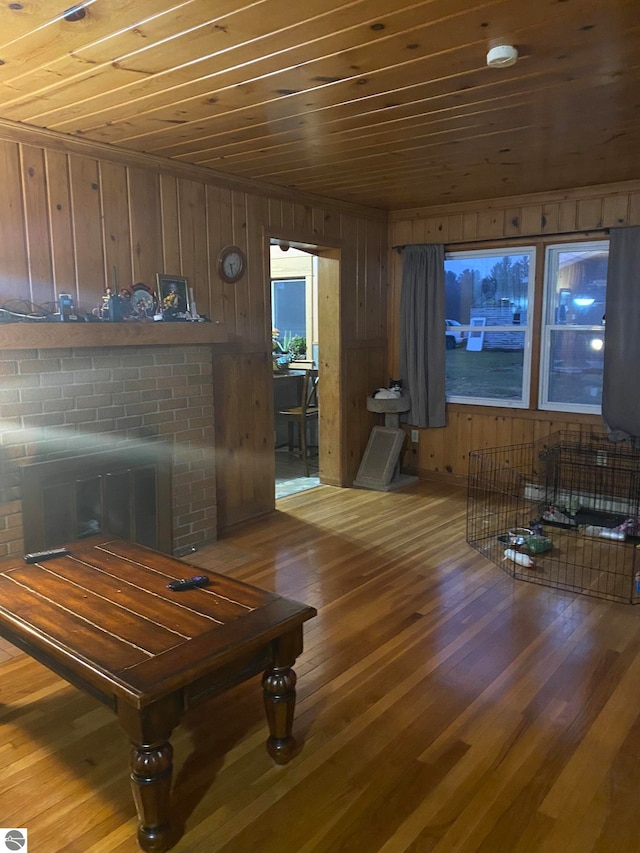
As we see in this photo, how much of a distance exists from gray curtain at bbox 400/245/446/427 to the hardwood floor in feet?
7.98

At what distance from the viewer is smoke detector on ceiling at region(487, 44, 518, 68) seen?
222 cm

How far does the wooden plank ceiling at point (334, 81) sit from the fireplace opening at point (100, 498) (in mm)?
1659

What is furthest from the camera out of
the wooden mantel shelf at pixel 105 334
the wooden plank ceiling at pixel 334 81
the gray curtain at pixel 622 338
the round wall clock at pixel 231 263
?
the gray curtain at pixel 622 338

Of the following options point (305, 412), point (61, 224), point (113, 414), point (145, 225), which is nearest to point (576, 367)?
point (305, 412)

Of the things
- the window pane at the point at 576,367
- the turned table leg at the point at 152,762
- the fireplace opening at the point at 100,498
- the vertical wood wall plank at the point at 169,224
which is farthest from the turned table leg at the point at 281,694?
the window pane at the point at 576,367

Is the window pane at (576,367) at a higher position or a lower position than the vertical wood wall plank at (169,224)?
lower

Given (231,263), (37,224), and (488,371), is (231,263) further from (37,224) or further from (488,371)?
(488,371)

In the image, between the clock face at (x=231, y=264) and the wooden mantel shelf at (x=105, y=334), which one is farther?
the clock face at (x=231, y=264)

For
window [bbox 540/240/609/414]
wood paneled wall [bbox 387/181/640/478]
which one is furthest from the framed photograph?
window [bbox 540/240/609/414]

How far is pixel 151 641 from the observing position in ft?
6.03

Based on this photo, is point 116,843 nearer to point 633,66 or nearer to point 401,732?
point 401,732

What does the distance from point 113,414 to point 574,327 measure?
3.48m

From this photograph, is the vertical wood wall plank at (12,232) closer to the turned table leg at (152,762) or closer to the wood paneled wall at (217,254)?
the wood paneled wall at (217,254)

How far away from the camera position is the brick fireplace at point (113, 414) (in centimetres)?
305
